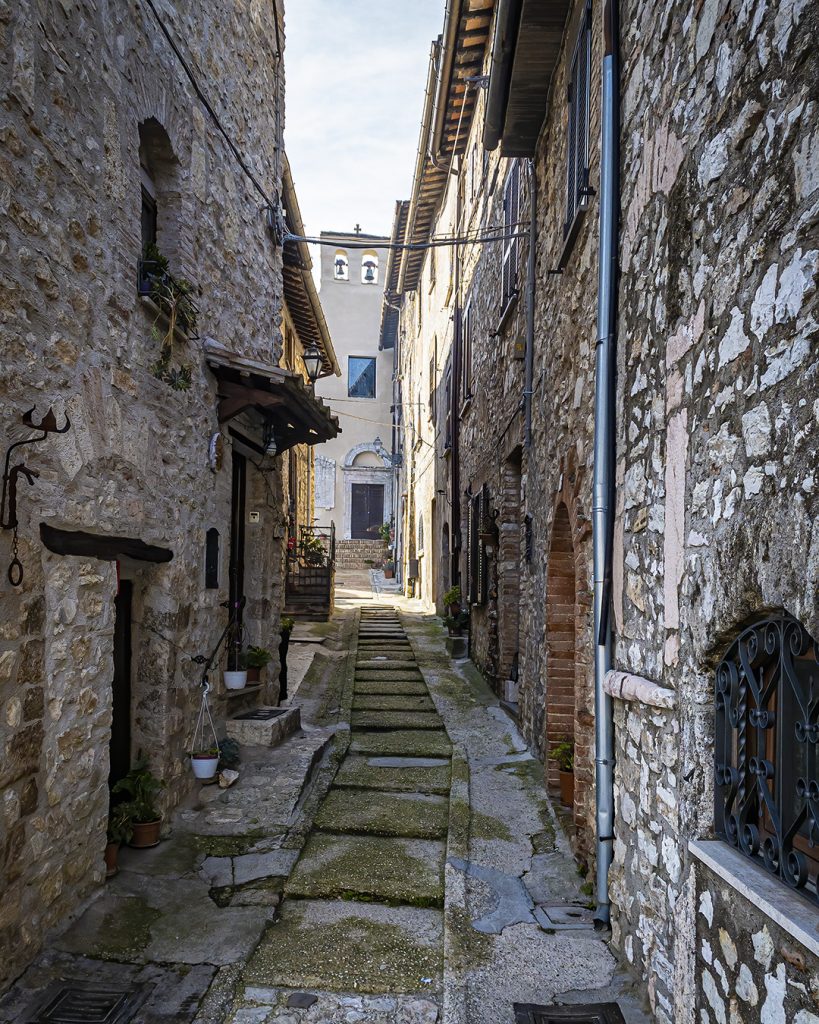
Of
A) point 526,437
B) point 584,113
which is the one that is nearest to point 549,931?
point 526,437

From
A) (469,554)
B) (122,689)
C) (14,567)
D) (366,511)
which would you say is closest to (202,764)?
(122,689)

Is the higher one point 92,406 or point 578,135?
point 578,135

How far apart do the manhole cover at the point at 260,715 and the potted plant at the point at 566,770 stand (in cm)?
280

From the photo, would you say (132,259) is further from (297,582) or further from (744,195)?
(297,582)

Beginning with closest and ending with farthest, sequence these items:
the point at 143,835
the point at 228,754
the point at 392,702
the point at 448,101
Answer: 1. the point at 143,835
2. the point at 228,754
3. the point at 392,702
4. the point at 448,101

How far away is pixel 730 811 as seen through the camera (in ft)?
8.54

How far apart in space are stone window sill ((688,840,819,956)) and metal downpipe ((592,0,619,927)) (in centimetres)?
120

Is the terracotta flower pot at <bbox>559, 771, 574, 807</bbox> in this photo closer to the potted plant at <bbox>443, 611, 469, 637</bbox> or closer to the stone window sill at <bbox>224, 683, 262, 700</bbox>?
the stone window sill at <bbox>224, 683, 262, 700</bbox>

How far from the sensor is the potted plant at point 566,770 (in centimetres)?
529

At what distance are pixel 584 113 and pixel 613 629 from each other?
11.0 ft

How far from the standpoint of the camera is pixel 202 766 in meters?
5.73

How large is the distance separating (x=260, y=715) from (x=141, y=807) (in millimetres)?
2310

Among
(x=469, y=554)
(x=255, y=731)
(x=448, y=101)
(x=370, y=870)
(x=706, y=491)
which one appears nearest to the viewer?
(x=706, y=491)

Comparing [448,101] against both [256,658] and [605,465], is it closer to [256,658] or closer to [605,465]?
[256,658]
